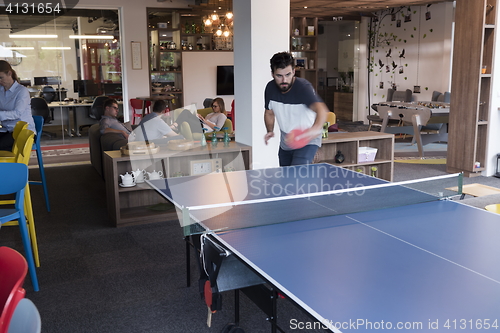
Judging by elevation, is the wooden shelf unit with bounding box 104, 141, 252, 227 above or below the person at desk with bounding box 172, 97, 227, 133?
below

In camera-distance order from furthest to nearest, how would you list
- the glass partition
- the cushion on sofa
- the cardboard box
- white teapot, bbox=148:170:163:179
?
the glass partition
the cardboard box
the cushion on sofa
white teapot, bbox=148:170:163:179

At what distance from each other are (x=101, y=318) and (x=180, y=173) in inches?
89.9

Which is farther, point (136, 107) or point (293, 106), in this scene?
point (136, 107)

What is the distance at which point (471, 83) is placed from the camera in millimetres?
6586

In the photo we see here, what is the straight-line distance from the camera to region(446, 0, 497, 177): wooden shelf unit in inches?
253

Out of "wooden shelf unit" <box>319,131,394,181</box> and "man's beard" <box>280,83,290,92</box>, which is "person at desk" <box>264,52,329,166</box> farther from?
"wooden shelf unit" <box>319,131,394,181</box>

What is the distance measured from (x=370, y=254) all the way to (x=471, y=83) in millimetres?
5583

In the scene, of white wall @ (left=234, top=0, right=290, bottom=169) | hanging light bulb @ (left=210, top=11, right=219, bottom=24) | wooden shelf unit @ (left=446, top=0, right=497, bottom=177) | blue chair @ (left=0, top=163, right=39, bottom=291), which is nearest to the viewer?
blue chair @ (left=0, top=163, right=39, bottom=291)

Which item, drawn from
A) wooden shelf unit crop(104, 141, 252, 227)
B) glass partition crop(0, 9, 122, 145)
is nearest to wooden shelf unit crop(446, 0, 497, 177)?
wooden shelf unit crop(104, 141, 252, 227)

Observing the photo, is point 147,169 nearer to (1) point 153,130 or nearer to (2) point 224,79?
(1) point 153,130

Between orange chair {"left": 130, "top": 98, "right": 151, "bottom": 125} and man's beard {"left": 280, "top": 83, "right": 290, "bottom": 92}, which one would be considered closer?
man's beard {"left": 280, "top": 83, "right": 290, "bottom": 92}

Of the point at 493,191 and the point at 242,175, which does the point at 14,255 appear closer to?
the point at 242,175

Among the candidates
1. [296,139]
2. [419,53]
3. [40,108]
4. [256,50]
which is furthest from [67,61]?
[419,53]

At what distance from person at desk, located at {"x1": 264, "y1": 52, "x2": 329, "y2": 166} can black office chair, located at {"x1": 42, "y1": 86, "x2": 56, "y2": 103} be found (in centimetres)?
756
